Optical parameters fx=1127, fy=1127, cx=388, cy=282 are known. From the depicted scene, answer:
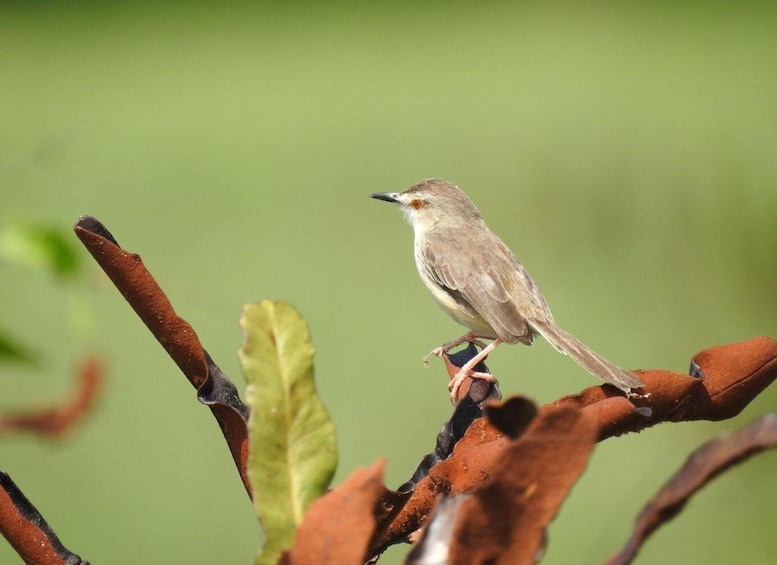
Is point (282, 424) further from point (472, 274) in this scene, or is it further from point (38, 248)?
point (472, 274)

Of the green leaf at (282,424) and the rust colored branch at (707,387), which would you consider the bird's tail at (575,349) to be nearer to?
the rust colored branch at (707,387)

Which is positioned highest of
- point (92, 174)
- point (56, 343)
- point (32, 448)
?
point (92, 174)

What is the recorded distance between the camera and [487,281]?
2.43 metres

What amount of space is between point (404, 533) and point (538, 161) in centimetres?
560

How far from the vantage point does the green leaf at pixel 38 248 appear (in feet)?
4.45

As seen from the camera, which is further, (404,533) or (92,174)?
(92,174)

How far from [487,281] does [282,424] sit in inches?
75.5

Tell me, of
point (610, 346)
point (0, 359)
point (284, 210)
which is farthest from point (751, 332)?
point (0, 359)

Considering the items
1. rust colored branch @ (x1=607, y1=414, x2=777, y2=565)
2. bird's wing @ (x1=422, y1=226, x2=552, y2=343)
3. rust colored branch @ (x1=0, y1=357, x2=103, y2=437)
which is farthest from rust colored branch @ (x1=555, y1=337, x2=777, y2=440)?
bird's wing @ (x1=422, y1=226, x2=552, y2=343)

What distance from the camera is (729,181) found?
19.0 ft

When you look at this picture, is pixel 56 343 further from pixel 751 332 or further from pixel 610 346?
pixel 751 332

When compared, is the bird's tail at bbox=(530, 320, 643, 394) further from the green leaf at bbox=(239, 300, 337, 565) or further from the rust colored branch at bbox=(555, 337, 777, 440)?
the green leaf at bbox=(239, 300, 337, 565)

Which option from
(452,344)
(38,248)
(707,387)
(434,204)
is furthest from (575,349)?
(707,387)

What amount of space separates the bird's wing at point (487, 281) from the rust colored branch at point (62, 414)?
976mm
